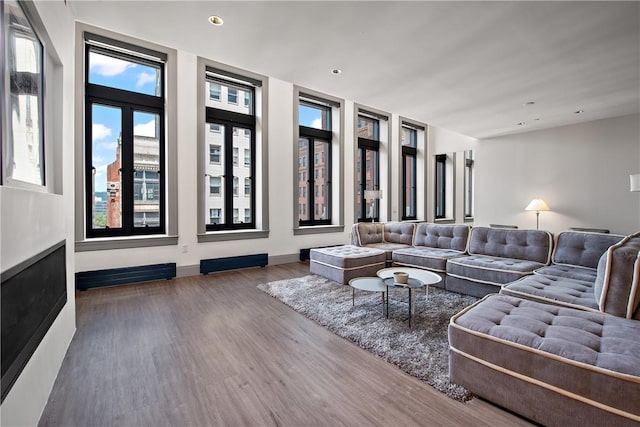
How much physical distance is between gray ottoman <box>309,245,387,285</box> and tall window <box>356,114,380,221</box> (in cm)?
256

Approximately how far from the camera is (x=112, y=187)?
4.30 meters

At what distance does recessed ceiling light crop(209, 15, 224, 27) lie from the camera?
2.75 m

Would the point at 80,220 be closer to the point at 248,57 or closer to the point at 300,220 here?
the point at 248,57

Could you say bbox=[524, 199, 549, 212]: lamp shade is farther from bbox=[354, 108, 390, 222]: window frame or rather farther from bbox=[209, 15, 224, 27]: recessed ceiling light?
bbox=[209, 15, 224, 27]: recessed ceiling light

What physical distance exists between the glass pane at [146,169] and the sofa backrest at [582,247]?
540 centimetres

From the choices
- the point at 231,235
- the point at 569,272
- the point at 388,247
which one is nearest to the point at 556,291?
the point at 569,272

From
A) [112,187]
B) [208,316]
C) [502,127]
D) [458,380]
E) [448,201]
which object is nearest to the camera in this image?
[458,380]

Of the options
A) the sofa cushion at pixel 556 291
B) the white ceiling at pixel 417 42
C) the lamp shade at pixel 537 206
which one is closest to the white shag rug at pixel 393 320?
the sofa cushion at pixel 556 291

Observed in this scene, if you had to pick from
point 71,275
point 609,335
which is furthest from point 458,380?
point 71,275

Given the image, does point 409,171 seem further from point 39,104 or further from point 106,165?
point 39,104

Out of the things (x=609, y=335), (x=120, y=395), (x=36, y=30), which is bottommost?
(x=120, y=395)

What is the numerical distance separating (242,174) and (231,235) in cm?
114

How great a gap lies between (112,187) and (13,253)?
347 centimetres

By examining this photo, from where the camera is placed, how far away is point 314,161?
648 centimetres
